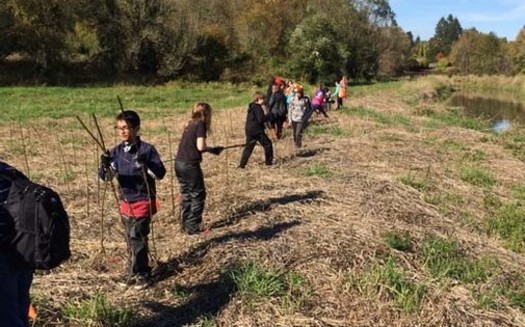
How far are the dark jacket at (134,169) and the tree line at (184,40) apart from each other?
29832mm

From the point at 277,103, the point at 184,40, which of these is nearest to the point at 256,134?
the point at 277,103

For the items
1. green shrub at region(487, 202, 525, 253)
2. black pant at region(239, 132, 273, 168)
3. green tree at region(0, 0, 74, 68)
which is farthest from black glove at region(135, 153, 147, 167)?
green tree at region(0, 0, 74, 68)

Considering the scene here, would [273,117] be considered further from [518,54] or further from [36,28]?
[518,54]

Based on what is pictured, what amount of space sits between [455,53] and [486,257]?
269ft

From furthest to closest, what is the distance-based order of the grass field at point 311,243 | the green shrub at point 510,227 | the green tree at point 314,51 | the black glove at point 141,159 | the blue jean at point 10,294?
the green tree at point 314,51 → the green shrub at point 510,227 → the black glove at point 141,159 → the grass field at point 311,243 → the blue jean at point 10,294

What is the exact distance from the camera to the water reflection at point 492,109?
30.6 m

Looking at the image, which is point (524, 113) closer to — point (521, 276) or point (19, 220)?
point (521, 276)

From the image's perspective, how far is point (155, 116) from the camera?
795 inches

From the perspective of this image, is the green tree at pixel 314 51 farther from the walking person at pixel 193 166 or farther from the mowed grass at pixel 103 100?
the walking person at pixel 193 166

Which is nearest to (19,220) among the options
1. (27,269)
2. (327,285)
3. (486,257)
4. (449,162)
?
(27,269)

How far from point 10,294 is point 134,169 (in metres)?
2.22

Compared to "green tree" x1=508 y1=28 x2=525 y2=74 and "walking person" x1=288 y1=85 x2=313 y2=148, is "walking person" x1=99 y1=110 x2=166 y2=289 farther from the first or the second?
"green tree" x1=508 y1=28 x2=525 y2=74

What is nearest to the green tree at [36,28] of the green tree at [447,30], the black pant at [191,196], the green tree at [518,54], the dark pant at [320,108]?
the dark pant at [320,108]

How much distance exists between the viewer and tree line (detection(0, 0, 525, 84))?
115ft
